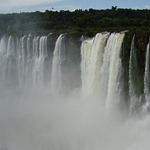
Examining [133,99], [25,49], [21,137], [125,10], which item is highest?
[125,10]

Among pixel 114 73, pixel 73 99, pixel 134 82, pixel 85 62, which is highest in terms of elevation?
pixel 85 62

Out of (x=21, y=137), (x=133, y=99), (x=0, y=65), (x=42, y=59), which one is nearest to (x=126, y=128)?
(x=133, y=99)

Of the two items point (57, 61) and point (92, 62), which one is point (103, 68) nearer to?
point (92, 62)

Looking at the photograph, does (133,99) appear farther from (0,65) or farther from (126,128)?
(0,65)

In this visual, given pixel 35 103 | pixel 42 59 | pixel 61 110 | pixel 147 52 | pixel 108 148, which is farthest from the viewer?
pixel 42 59

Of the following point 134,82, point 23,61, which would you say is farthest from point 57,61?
point 134,82

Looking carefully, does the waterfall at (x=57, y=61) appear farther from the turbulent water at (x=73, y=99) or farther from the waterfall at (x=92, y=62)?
the waterfall at (x=92, y=62)

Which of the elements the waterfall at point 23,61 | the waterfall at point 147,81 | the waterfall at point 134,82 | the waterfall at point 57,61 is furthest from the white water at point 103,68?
the waterfall at point 23,61

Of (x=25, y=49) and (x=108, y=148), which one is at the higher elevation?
(x=25, y=49)
